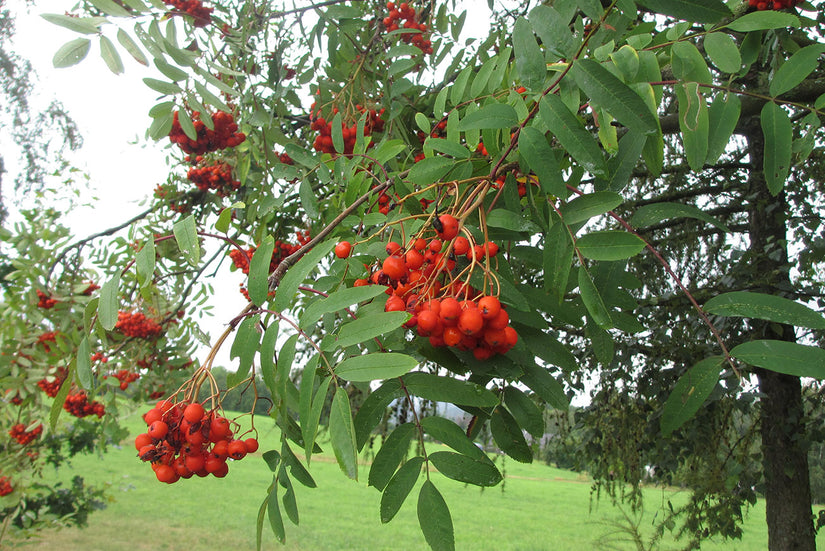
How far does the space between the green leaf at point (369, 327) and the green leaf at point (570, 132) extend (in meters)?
0.31

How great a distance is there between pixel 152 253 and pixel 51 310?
2.11m

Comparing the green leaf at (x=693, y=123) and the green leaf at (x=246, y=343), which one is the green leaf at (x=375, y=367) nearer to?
the green leaf at (x=246, y=343)

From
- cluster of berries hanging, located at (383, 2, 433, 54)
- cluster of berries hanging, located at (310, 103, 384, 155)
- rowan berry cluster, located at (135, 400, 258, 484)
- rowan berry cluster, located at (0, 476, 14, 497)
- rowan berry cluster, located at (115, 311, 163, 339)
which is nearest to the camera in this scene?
rowan berry cluster, located at (135, 400, 258, 484)

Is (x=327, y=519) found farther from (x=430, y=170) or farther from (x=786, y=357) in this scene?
(x=786, y=357)

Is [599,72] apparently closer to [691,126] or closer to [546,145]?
[546,145]

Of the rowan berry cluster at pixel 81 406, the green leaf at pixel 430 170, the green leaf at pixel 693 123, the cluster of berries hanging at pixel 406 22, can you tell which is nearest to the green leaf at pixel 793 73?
the green leaf at pixel 693 123

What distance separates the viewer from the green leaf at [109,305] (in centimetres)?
87

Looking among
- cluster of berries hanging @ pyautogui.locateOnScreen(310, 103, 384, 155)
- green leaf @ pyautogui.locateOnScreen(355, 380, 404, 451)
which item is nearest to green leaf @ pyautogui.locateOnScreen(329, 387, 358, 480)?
Result: green leaf @ pyautogui.locateOnScreen(355, 380, 404, 451)

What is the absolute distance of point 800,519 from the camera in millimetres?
2268

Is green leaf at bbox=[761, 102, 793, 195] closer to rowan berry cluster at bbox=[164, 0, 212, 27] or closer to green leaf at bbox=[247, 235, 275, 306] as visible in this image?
green leaf at bbox=[247, 235, 275, 306]

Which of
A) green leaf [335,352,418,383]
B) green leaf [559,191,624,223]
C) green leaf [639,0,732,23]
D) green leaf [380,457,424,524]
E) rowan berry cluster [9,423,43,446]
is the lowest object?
rowan berry cluster [9,423,43,446]

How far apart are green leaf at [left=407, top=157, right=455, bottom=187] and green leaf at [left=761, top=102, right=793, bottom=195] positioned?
0.54 m

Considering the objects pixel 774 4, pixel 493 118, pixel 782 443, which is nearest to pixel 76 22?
pixel 493 118

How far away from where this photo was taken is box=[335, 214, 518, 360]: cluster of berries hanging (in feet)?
2.25
